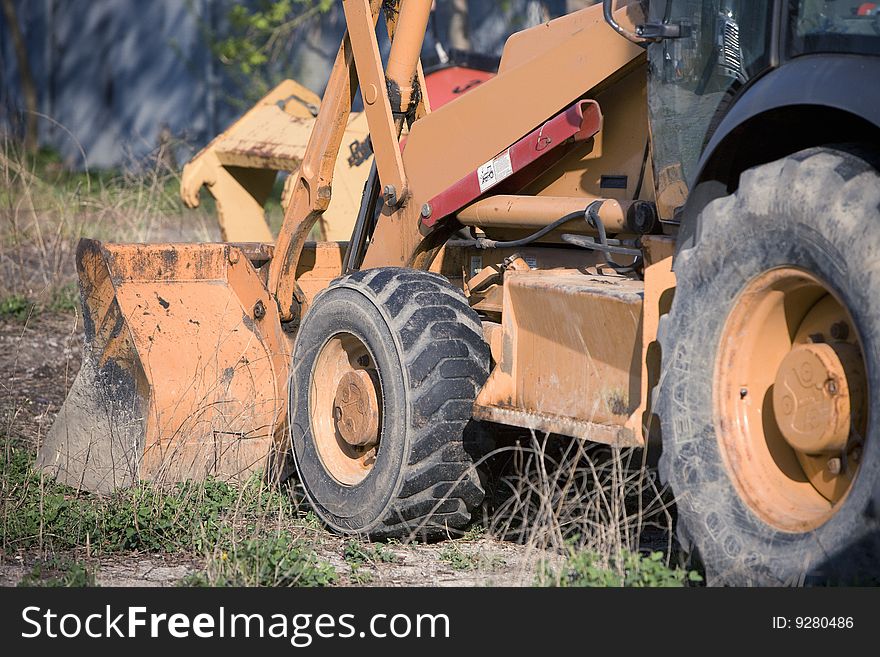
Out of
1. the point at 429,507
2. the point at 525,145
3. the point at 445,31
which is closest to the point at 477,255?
the point at 525,145

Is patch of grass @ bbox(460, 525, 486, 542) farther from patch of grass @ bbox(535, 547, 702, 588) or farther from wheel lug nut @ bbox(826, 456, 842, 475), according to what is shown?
wheel lug nut @ bbox(826, 456, 842, 475)

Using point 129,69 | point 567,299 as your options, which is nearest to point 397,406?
point 567,299

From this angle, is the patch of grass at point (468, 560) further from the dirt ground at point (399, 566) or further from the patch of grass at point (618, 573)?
the patch of grass at point (618, 573)

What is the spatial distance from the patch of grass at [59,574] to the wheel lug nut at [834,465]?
210 centimetres

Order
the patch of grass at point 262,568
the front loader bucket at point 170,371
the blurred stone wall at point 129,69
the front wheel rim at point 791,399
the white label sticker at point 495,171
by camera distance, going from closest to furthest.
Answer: the front wheel rim at point 791,399 → the patch of grass at point 262,568 → the white label sticker at point 495,171 → the front loader bucket at point 170,371 → the blurred stone wall at point 129,69

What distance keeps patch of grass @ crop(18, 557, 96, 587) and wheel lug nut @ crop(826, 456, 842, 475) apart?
2.10 m

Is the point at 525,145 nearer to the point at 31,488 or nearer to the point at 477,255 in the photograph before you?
the point at 477,255

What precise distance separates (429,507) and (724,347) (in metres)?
1.39

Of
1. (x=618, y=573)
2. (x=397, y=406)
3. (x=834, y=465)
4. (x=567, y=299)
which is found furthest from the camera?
(x=397, y=406)

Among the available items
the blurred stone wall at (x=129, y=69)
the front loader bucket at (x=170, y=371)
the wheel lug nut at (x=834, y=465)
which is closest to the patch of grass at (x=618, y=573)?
the wheel lug nut at (x=834, y=465)

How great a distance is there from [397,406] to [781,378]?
1.53 m

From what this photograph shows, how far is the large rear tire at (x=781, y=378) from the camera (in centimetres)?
276

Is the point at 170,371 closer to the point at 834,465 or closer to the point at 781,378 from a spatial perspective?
the point at 781,378

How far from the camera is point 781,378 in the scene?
3010 mm
